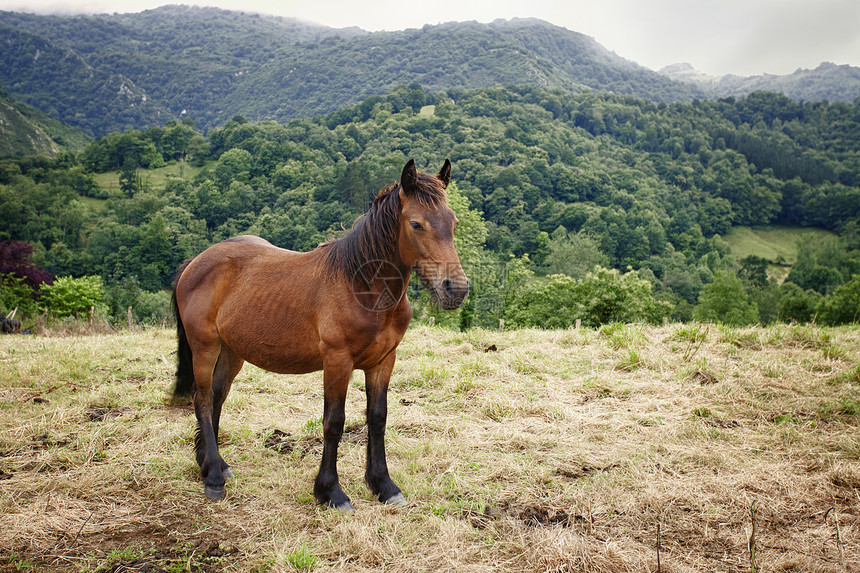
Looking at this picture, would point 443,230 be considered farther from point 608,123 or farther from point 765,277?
point 608,123

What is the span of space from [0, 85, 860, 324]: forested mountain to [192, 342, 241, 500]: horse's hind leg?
99.6 ft

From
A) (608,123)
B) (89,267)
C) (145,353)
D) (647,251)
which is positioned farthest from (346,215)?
(608,123)

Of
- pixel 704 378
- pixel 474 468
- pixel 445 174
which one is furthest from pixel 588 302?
pixel 445 174

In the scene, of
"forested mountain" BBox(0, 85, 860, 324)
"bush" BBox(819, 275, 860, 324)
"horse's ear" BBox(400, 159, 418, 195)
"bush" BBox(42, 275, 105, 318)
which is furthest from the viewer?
"forested mountain" BBox(0, 85, 860, 324)

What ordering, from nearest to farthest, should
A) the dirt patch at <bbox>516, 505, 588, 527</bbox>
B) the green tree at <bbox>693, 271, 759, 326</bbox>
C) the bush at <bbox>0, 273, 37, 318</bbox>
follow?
the dirt patch at <bbox>516, 505, 588, 527</bbox>
the bush at <bbox>0, 273, 37, 318</bbox>
the green tree at <bbox>693, 271, 759, 326</bbox>

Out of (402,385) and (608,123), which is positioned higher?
(608,123)

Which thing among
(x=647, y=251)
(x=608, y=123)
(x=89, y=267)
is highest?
(x=608, y=123)

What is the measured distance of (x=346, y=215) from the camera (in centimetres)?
6419

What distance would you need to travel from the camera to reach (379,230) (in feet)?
11.0

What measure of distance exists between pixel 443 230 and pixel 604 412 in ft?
10.7

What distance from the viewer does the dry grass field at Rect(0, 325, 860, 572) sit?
2816mm

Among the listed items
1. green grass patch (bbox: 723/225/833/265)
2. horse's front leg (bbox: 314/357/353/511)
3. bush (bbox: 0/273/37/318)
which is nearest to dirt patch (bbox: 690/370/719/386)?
horse's front leg (bbox: 314/357/353/511)

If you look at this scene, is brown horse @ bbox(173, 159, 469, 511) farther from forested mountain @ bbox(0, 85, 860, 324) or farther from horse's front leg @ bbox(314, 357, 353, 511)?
forested mountain @ bbox(0, 85, 860, 324)

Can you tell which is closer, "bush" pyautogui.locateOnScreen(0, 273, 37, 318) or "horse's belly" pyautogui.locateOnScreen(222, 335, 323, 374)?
"horse's belly" pyautogui.locateOnScreen(222, 335, 323, 374)
